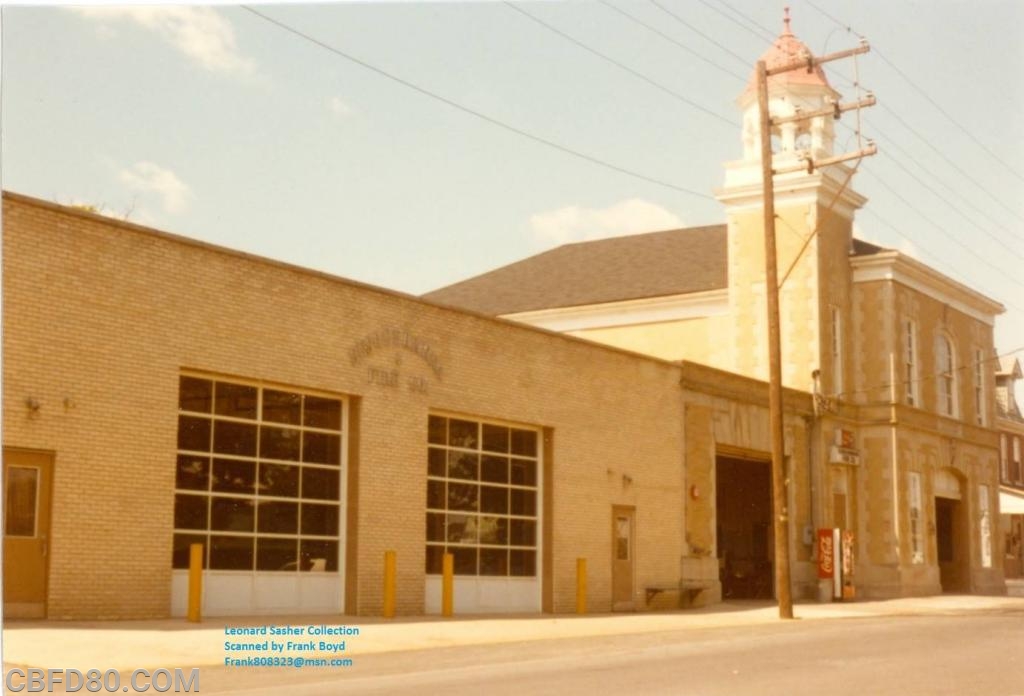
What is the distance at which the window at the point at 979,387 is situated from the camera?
152 feet

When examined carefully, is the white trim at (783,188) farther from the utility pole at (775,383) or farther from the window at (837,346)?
the utility pole at (775,383)

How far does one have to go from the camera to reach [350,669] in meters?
15.2

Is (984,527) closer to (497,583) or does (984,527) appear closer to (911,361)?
(911,361)

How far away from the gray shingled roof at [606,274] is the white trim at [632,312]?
24 centimetres

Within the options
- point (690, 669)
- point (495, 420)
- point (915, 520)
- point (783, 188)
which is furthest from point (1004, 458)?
point (690, 669)

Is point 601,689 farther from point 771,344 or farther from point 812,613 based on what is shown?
point 812,613

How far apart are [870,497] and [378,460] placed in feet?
68.4

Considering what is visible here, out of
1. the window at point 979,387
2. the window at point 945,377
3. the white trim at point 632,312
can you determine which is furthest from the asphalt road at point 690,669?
the window at point 979,387

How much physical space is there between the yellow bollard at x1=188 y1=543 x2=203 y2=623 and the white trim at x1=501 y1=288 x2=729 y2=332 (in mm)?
20929

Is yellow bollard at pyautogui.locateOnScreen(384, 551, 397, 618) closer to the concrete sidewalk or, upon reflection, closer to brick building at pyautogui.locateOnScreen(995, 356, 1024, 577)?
the concrete sidewalk

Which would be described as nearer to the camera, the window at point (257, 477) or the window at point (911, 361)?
the window at point (257, 477)

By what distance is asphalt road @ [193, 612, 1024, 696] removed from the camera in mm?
13242

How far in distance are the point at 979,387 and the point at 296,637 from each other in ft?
115

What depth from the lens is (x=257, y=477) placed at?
2158 centimetres
